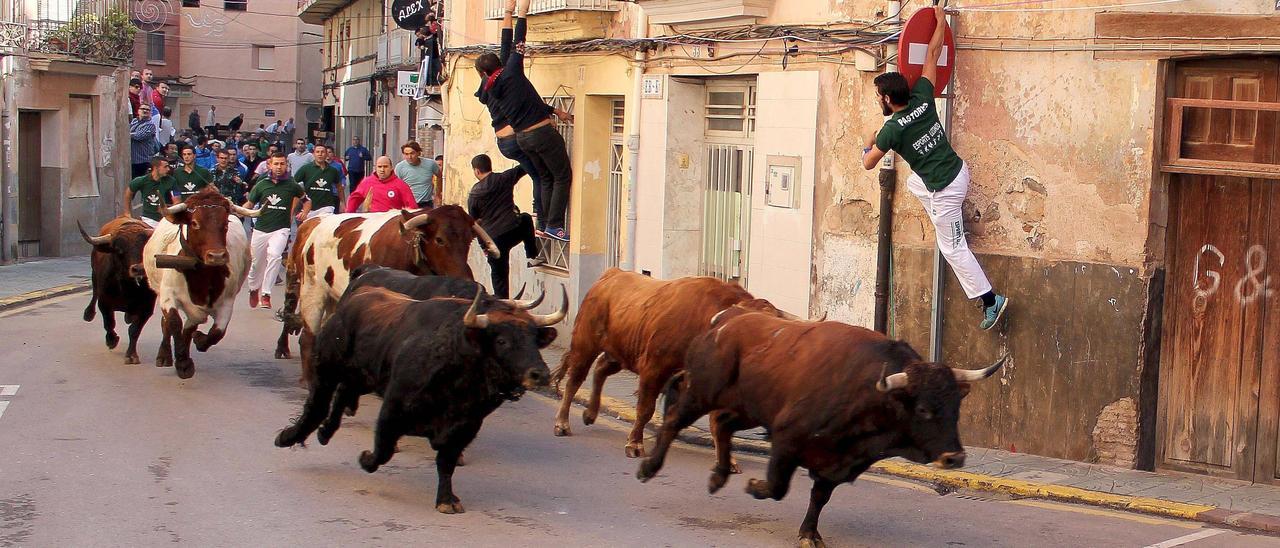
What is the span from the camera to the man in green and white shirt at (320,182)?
56.8 feet

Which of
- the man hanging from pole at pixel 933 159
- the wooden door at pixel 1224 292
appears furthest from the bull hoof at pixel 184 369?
the wooden door at pixel 1224 292

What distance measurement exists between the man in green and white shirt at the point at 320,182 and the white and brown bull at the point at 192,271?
11.4ft

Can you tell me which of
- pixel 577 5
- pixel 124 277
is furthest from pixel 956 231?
pixel 124 277

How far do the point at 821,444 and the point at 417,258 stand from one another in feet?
16.6

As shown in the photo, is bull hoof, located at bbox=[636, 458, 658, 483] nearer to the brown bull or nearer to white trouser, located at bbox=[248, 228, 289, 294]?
the brown bull

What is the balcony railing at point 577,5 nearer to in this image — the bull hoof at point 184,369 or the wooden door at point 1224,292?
the bull hoof at point 184,369

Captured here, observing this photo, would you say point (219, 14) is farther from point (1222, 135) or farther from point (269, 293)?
point (1222, 135)

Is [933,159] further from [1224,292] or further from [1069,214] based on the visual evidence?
[1224,292]

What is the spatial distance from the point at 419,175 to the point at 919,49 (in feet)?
28.0

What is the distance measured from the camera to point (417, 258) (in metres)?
11.8

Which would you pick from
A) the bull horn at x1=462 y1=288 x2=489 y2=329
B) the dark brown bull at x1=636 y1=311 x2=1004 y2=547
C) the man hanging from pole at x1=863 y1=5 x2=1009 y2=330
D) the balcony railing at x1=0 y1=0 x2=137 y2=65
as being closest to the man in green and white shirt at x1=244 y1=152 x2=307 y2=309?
the man hanging from pole at x1=863 y1=5 x2=1009 y2=330

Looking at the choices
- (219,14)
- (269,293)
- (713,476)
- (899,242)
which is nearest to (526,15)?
(269,293)

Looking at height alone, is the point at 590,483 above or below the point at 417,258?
below

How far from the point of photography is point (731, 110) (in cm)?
1404
